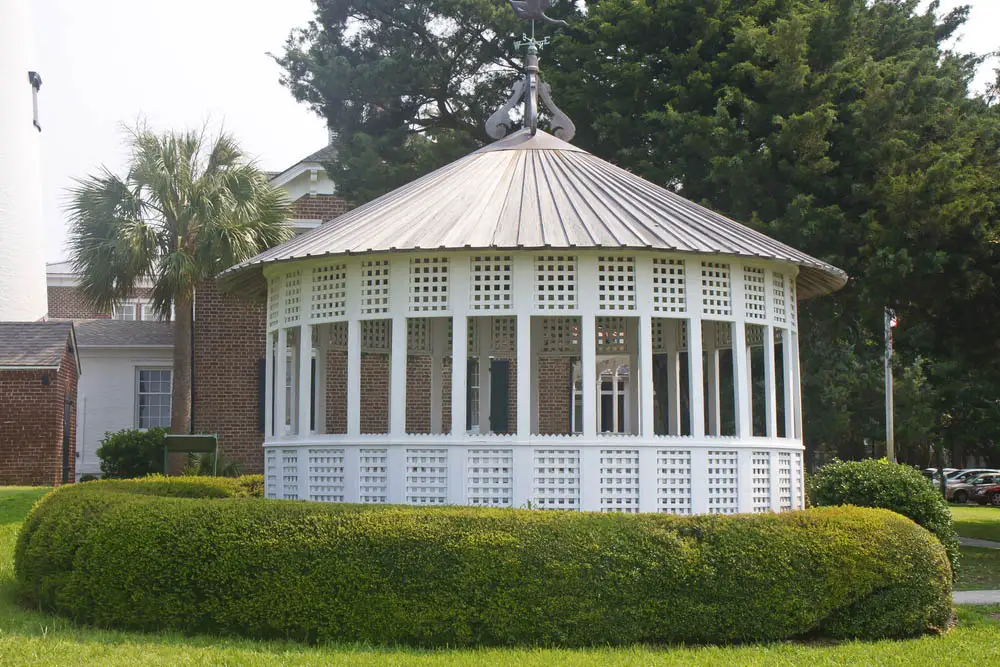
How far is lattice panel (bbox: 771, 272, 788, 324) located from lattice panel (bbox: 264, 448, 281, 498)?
22.1ft

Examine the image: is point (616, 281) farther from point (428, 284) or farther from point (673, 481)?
point (673, 481)

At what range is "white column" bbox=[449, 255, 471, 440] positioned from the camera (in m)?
12.8

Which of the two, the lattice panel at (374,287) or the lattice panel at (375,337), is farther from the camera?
the lattice panel at (375,337)

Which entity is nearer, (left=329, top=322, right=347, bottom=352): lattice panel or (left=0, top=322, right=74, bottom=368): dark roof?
(left=329, top=322, right=347, bottom=352): lattice panel

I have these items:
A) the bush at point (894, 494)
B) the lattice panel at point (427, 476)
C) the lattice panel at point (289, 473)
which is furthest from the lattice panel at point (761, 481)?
the lattice panel at point (289, 473)

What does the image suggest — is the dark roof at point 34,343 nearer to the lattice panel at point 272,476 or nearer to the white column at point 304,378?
the lattice panel at point 272,476

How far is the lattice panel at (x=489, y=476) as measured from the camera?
12570 mm

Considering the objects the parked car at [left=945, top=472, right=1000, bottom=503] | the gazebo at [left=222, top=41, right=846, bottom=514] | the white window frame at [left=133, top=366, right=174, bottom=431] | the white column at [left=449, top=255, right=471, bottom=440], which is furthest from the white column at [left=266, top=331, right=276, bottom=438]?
the parked car at [left=945, top=472, right=1000, bottom=503]

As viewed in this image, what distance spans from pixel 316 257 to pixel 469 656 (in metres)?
5.63

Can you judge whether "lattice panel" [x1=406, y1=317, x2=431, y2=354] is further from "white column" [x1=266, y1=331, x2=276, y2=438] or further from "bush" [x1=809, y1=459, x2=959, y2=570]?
"bush" [x1=809, y1=459, x2=959, y2=570]

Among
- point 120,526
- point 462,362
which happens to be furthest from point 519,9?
point 120,526

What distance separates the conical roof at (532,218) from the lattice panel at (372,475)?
2.44 m

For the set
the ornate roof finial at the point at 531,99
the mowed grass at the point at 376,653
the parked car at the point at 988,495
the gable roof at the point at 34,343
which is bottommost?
the parked car at the point at 988,495

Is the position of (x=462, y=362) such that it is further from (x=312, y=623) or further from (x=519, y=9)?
(x=519, y=9)
